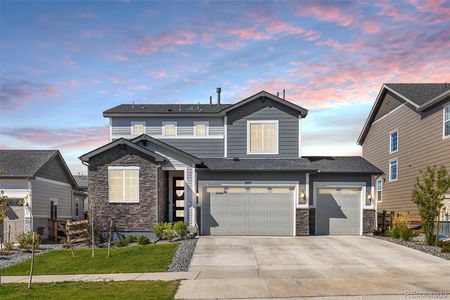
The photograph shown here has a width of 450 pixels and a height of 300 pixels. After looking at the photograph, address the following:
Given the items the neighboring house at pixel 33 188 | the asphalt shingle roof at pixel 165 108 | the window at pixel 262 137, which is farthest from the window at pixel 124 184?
the window at pixel 262 137

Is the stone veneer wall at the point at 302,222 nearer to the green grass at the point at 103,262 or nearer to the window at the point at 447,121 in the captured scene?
the green grass at the point at 103,262

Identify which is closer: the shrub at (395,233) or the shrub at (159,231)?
the shrub at (395,233)

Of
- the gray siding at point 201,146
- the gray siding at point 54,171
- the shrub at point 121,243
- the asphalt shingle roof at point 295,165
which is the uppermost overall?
the gray siding at point 201,146

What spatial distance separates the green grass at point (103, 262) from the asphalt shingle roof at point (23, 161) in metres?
6.28

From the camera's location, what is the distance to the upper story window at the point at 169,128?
24391 mm

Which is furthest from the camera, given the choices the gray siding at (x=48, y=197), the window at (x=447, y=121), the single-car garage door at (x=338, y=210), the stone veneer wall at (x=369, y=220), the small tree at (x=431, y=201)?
the gray siding at (x=48, y=197)

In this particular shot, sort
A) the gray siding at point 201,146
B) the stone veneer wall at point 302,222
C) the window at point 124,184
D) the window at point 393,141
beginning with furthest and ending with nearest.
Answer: the window at point 393,141, the gray siding at point 201,146, the stone veneer wall at point 302,222, the window at point 124,184

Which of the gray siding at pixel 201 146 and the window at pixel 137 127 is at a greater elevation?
the window at pixel 137 127

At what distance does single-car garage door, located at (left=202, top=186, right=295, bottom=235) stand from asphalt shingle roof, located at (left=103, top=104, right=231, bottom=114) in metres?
6.37

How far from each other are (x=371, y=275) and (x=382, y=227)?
34.9ft

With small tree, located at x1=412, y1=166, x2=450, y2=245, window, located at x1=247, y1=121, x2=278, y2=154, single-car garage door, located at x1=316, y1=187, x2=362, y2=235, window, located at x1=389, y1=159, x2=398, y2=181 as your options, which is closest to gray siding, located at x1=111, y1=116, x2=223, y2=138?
window, located at x1=247, y1=121, x2=278, y2=154

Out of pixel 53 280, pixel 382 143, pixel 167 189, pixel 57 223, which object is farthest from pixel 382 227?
pixel 57 223

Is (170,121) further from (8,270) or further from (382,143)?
(382,143)

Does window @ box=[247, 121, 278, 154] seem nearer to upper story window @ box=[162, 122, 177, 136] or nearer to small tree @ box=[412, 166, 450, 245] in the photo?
upper story window @ box=[162, 122, 177, 136]
